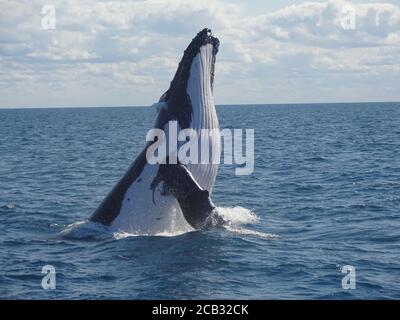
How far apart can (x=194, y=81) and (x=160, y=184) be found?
120 inches

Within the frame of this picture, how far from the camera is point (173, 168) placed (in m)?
18.0

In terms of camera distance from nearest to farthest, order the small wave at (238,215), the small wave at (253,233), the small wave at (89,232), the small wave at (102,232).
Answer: the small wave at (102,232) < the small wave at (89,232) < the small wave at (253,233) < the small wave at (238,215)

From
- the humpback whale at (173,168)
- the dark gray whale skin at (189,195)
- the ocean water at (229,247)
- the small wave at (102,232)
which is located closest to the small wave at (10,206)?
the ocean water at (229,247)

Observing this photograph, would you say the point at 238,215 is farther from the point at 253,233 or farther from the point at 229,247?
the point at 229,247

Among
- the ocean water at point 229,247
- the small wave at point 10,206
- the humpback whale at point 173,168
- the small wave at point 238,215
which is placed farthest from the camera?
the small wave at point 10,206

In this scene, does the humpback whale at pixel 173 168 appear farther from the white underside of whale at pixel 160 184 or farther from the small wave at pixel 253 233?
the small wave at pixel 253 233

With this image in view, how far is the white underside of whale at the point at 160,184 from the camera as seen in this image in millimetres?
18312

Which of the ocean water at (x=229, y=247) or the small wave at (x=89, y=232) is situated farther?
the small wave at (x=89, y=232)

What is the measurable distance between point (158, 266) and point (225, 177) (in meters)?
21.8

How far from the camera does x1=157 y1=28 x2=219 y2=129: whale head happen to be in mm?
18250

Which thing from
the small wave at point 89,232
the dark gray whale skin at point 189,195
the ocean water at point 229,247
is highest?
the dark gray whale skin at point 189,195

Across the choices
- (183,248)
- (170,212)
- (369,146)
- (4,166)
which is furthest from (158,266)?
(369,146)

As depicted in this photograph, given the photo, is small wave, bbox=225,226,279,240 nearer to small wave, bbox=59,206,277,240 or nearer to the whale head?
small wave, bbox=59,206,277,240

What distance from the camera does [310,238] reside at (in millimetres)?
19453
